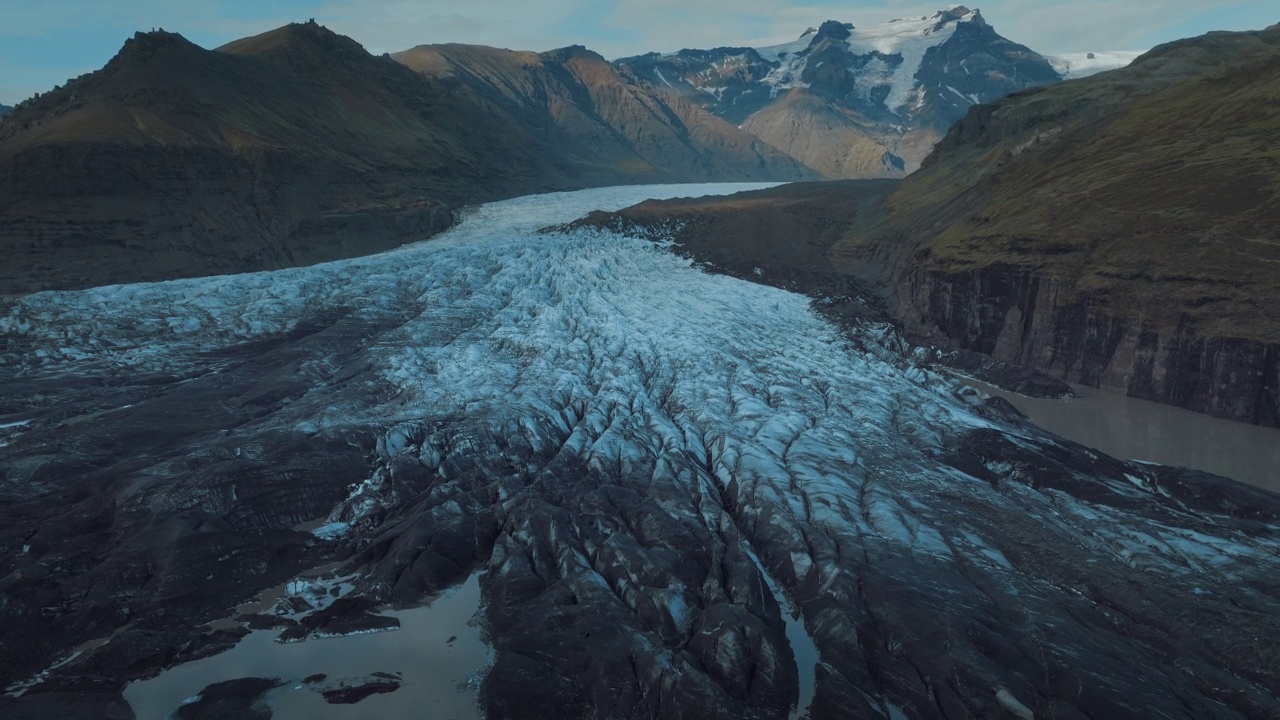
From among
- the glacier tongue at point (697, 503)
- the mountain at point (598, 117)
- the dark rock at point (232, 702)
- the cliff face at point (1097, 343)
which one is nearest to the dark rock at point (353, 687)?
the dark rock at point (232, 702)

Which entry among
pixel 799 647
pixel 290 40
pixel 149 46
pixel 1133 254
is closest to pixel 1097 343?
pixel 1133 254

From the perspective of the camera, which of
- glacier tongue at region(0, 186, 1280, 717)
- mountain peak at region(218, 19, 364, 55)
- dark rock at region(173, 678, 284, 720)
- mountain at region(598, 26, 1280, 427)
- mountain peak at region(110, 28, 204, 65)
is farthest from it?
mountain peak at region(218, 19, 364, 55)

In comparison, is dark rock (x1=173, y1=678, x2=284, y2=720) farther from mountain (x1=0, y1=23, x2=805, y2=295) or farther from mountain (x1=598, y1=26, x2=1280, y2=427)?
mountain (x1=0, y1=23, x2=805, y2=295)

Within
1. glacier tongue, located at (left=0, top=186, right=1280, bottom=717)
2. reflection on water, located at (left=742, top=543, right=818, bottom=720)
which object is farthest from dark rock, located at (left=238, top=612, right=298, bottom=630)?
reflection on water, located at (left=742, top=543, right=818, bottom=720)

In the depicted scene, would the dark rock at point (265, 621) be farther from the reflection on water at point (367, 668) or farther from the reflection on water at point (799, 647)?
the reflection on water at point (799, 647)

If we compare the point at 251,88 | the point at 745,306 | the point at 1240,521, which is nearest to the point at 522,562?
the point at 1240,521

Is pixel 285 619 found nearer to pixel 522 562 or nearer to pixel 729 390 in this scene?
pixel 522 562
